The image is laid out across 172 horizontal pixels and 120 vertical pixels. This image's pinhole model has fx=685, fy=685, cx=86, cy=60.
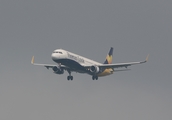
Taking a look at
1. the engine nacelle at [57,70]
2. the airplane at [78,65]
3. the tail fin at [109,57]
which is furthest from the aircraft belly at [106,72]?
the tail fin at [109,57]

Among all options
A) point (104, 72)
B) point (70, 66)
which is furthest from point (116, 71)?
point (70, 66)

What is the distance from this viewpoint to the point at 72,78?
169m

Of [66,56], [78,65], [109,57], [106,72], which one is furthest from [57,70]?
[109,57]

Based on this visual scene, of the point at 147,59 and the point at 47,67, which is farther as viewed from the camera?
the point at 47,67

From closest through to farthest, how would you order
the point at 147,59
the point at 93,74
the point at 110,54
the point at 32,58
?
1. the point at 147,59
2. the point at 93,74
3. the point at 32,58
4. the point at 110,54

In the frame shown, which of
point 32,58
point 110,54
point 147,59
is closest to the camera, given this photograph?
point 147,59

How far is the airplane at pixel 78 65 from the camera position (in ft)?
520

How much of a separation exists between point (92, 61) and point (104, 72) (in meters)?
4.13

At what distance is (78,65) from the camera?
16200 cm

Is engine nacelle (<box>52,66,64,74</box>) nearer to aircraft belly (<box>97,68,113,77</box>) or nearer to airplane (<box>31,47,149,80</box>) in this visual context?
airplane (<box>31,47,149,80</box>)

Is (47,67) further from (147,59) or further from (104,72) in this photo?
(147,59)

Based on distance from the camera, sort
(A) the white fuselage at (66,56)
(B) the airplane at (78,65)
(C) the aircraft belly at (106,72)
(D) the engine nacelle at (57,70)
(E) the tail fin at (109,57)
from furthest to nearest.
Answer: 1. (E) the tail fin at (109,57)
2. (C) the aircraft belly at (106,72)
3. (D) the engine nacelle at (57,70)
4. (B) the airplane at (78,65)
5. (A) the white fuselage at (66,56)

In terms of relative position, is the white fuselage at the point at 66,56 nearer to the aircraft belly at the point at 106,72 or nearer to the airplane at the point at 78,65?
the airplane at the point at 78,65

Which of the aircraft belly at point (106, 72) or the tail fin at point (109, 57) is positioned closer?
the aircraft belly at point (106, 72)
